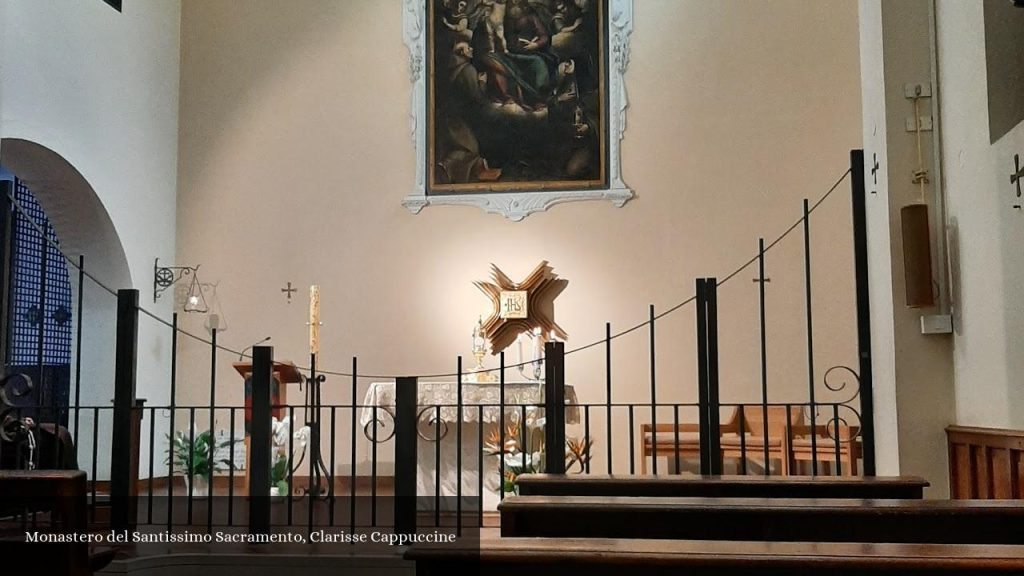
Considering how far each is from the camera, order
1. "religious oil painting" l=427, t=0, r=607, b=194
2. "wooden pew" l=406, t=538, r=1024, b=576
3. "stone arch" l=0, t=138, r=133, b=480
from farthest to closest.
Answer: "religious oil painting" l=427, t=0, r=607, b=194
"stone arch" l=0, t=138, r=133, b=480
"wooden pew" l=406, t=538, r=1024, b=576

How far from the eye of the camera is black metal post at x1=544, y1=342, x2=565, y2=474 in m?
4.96

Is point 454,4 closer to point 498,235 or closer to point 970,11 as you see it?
point 498,235

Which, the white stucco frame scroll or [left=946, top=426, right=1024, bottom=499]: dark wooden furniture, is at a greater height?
the white stucco frame scroll

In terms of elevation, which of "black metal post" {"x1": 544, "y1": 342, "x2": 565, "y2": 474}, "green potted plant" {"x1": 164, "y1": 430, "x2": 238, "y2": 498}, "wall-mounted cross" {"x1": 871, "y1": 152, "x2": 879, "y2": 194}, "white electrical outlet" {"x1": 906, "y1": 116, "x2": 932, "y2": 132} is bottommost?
"green potted plant" {"x1": 164, "y1": 430, "x2": 238, "y2": 498}

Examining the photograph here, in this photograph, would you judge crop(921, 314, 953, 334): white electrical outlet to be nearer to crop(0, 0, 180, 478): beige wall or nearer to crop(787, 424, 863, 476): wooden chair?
crop(787, 424, 863, 476): wooden chair

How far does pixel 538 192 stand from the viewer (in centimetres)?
861

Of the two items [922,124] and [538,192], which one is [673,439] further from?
[922,124]

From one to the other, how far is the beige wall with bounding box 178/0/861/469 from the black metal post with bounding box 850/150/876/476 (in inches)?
126

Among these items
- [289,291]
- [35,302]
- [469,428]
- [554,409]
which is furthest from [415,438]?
[35,302]

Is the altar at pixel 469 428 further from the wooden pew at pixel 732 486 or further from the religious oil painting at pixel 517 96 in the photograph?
the wooden pew at pixel 732 486

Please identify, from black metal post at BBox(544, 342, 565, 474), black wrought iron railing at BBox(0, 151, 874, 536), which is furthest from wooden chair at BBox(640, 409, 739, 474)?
black metal post at BBox(544, 342, 565, 474)

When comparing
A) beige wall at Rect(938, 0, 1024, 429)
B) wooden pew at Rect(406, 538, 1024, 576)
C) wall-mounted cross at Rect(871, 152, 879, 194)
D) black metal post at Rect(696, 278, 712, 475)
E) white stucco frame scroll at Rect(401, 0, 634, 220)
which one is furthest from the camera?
white stucco frame scroll at Rect(401, 0, 634, 220)

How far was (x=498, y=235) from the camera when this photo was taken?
8641 mm

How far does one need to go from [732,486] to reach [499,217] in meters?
5.36
